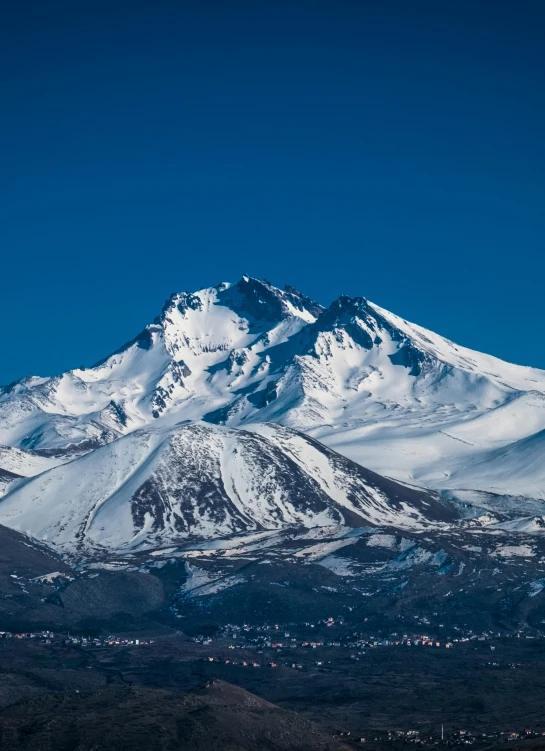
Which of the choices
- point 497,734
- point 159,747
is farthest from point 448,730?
point 159,747

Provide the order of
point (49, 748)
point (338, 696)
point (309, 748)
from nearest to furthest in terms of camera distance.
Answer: point (49, 748) < point (309, 748) < point (338, 696)

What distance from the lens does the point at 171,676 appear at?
187250 millimetres

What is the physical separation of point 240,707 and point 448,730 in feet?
86.6

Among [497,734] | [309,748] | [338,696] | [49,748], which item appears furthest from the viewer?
[338,696]

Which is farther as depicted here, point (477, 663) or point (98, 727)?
point (477, 663)

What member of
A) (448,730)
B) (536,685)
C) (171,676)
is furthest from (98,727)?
(536,685)

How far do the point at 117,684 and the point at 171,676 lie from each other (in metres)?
10.8

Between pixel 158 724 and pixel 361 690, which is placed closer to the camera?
pixel 158 724

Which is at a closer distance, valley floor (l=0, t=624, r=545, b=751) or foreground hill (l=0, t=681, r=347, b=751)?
foreground hill (l=0, t=681, r=347, b=751)

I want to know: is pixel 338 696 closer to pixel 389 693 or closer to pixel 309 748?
pixel 389 693

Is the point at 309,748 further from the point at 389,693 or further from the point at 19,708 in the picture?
the point at 389,693

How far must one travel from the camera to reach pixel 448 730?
152875mm

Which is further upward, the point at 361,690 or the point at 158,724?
the point at 361,690

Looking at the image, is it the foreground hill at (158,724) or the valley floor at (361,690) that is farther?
the valley floor at (361,690)
